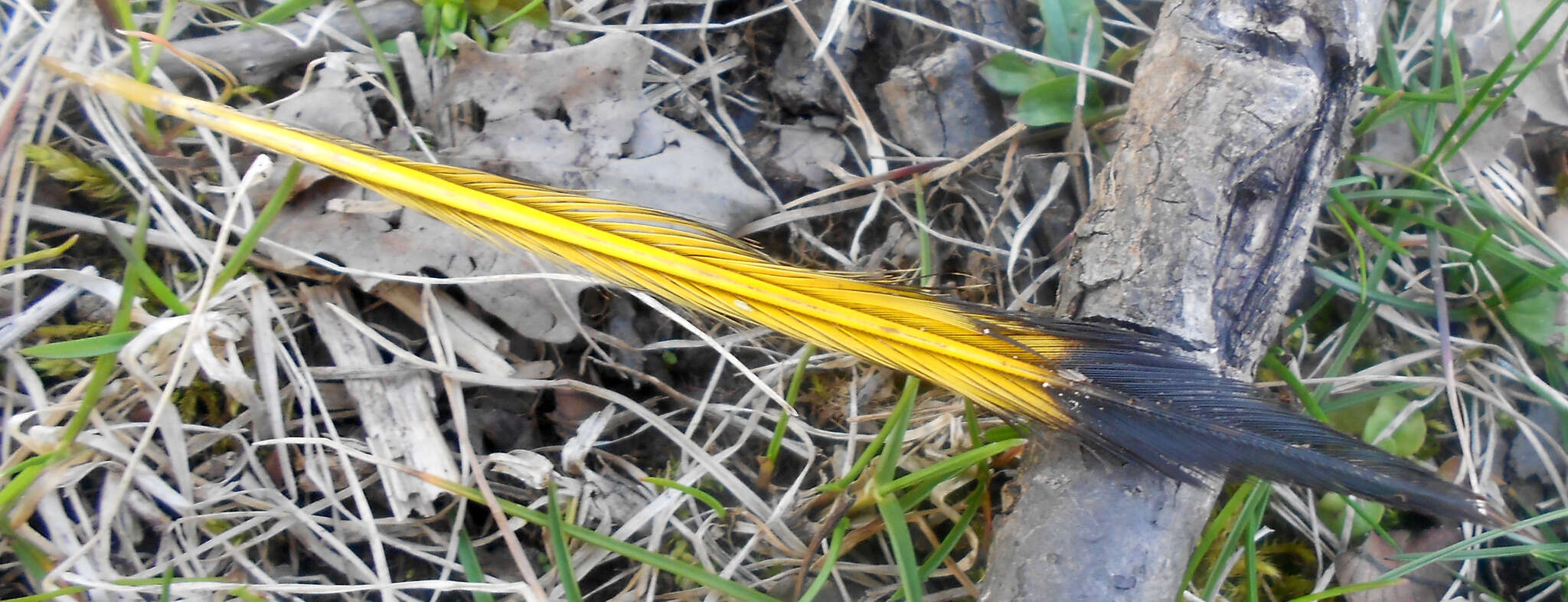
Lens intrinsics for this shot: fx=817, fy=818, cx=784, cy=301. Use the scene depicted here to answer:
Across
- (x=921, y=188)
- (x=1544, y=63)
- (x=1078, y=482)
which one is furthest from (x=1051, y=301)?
(x=1544, y=63)

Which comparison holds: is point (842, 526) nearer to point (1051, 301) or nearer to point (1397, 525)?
point (1051, 301)

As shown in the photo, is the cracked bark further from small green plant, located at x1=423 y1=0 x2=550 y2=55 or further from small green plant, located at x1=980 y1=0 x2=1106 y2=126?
small green plant, located at x1=423 y1=0 x2=550 y2=55

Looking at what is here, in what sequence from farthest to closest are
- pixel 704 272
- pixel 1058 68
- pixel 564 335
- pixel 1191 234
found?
pixel 1058 68, pixel 564 335, pixel 704 272, pixel 1191 234

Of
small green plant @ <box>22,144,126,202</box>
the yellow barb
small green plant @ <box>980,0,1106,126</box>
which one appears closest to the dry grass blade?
the yellow barb

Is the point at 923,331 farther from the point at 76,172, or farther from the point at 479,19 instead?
the point at 76,172

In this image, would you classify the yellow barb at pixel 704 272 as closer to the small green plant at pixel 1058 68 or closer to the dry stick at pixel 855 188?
the dry stick at pixel 855 188

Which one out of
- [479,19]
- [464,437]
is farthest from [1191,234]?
[479,19]
